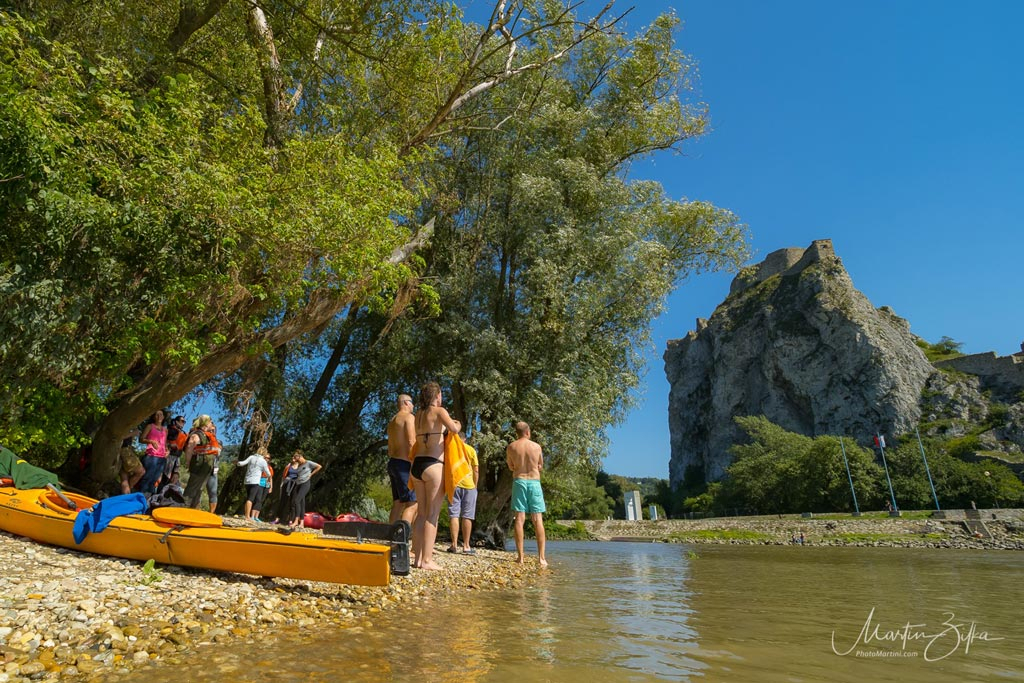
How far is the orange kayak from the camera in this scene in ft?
14.1

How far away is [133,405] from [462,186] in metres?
9.68

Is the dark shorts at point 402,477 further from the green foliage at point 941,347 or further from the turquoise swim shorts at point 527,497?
the green foliage at point 941,347

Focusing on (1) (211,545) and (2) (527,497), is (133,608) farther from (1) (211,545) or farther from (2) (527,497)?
(2) (527,497)

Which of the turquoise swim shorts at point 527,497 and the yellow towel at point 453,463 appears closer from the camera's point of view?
the yellow towel at point 453,463

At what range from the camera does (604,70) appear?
17625mm

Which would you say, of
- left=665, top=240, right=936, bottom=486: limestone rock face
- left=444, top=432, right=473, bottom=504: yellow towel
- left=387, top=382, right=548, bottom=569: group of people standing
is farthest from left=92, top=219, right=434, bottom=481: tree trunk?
left=665, top=240, right=936, bottom=486: limestone rock face

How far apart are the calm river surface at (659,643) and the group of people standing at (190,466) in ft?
21.1

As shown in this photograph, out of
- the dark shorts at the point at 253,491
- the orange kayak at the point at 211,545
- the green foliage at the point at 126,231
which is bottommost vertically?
the orange kayak at the point at 211,545

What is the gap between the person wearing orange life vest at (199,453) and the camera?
31.3 feet

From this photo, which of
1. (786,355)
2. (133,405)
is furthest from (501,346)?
(786,355)

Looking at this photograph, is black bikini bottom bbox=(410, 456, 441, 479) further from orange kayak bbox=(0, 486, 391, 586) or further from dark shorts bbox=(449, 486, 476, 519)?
dark shorts bbox=(449, 486, 476, 519)

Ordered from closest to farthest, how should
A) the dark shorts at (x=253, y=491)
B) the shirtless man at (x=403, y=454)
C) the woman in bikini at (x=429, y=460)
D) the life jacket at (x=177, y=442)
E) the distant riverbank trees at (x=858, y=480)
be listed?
the woman in bikini at (x=429, y=460) → the shirtless man at (x=403, y=454) → the life jacket at (x=177, y=442) → the dark shorts at (x=253, y=491) → the distant riverbank trees at (x=858, y=480)

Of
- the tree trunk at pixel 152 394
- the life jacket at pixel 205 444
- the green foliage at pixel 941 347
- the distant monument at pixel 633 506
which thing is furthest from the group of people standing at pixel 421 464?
the green foliage at pixel 941 347

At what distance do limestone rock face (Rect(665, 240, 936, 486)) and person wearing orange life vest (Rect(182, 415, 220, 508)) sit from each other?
188ft
